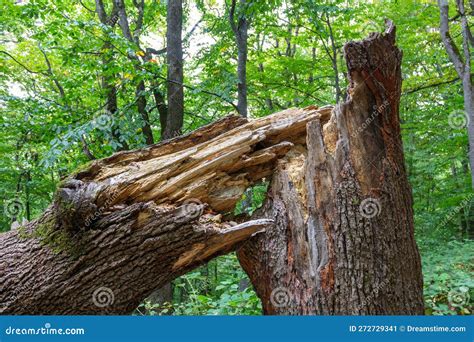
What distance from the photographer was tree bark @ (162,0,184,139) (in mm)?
6574

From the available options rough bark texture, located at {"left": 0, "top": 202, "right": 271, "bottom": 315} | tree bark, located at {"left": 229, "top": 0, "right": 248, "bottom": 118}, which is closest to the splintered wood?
rough bark texture, located at {"left": 0, "top": 202, "right": 271, "bottom": 315}

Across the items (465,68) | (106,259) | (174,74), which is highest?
(174,74)

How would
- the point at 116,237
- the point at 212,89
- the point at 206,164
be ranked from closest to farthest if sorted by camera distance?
the point at 116,237, the point at 206,164, the point at 212,89

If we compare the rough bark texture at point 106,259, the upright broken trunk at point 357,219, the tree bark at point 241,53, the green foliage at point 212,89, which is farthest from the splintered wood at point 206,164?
the tree bark at point 241,53

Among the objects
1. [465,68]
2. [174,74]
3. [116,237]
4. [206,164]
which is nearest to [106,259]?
[116,237]

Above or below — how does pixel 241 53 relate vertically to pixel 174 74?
above

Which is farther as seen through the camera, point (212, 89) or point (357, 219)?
point (212, 89)

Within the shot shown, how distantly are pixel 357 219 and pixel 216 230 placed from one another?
1.06 m

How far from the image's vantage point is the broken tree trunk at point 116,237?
2.67 metres

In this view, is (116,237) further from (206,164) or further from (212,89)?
(212,89)

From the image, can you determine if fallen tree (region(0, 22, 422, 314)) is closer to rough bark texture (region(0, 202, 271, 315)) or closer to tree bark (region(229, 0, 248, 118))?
rough bark texture (region(0, 202, 271, 315))

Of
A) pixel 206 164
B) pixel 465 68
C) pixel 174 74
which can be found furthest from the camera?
pixel 174 74

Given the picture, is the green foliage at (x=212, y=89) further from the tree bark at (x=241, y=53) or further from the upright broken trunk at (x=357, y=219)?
the upright broken trunk at (x=357, y=219)

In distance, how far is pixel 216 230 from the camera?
2754mm
